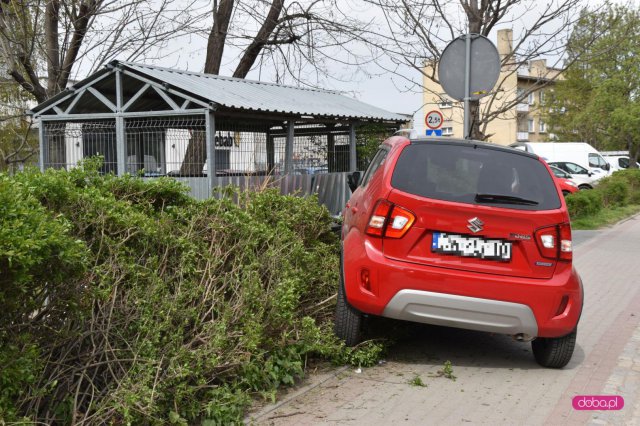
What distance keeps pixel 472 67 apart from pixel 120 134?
22.7 feet

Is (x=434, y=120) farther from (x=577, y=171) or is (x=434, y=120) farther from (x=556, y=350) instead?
(x=577, y=171)

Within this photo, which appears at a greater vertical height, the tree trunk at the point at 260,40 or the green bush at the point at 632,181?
the tree trunk at the point at 260,40

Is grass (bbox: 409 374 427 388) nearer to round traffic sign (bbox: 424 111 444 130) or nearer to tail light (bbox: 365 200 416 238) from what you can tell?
tail light (bbox: 365 200 416 238)

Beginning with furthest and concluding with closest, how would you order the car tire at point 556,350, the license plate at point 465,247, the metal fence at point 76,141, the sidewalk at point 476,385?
the metal fence at point 76,141 → the car tire at point 556,350 → the license plate at point 465,247 → the sidewalk at point 476,385

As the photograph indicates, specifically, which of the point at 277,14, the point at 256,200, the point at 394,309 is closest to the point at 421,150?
the point at 394,309

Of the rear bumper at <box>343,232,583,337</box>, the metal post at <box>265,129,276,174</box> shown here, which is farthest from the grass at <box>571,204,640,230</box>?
the rear bumper at <box>343,232,583,337</box>

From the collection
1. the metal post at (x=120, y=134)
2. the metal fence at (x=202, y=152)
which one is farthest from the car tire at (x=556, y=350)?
the metal post at (x=120, y=134)

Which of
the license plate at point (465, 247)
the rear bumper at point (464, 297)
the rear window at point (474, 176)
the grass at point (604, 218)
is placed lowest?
the grass at point (604, 218)

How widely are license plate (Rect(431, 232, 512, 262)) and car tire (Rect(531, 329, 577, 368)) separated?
0.86 meters

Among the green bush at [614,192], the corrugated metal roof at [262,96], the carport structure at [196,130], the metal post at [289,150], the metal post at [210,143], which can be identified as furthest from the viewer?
the green bush at [614,192]

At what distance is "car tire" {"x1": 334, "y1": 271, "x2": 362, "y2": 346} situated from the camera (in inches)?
224

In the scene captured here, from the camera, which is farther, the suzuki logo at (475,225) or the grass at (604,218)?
the grass at (604,218)

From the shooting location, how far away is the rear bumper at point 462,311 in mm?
Result: 5312

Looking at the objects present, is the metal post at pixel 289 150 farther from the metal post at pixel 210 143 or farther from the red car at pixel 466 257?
the red car at pixel 466 257
